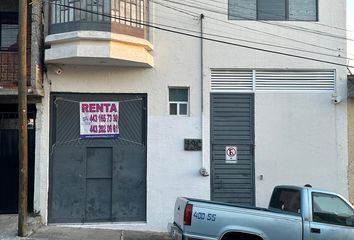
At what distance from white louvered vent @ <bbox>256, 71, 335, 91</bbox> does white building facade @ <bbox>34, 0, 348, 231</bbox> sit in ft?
0.09

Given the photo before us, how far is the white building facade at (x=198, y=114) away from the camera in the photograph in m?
13.4

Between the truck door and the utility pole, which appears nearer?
the truck door

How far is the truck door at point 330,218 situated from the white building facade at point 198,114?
4.77m

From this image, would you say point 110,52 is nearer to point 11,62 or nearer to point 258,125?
point 11,62

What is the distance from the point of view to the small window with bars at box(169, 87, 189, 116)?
543 inches

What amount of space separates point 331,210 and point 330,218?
0.15 m

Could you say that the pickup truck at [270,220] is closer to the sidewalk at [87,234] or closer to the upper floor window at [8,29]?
the sidewalk at [87,234]

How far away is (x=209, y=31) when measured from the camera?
13.8m

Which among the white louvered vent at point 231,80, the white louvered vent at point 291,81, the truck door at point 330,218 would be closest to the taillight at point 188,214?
the truck door at point 330,218

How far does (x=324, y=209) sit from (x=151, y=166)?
5.72 metres

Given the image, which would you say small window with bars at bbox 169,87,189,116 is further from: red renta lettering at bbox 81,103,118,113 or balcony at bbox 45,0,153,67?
red renta lettering at bbox 81,103,118,113

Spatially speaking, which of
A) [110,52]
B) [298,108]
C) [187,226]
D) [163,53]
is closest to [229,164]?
[298,108]

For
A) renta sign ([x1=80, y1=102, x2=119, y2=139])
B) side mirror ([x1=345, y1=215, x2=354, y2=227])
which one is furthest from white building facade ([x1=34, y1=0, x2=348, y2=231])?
side mirror ([x1=345, y1=215, x2=354, y2=227])

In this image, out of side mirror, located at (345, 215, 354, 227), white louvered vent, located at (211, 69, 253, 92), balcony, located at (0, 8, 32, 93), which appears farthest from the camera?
white louvered vent, located at (211, 69, 253, 92)
